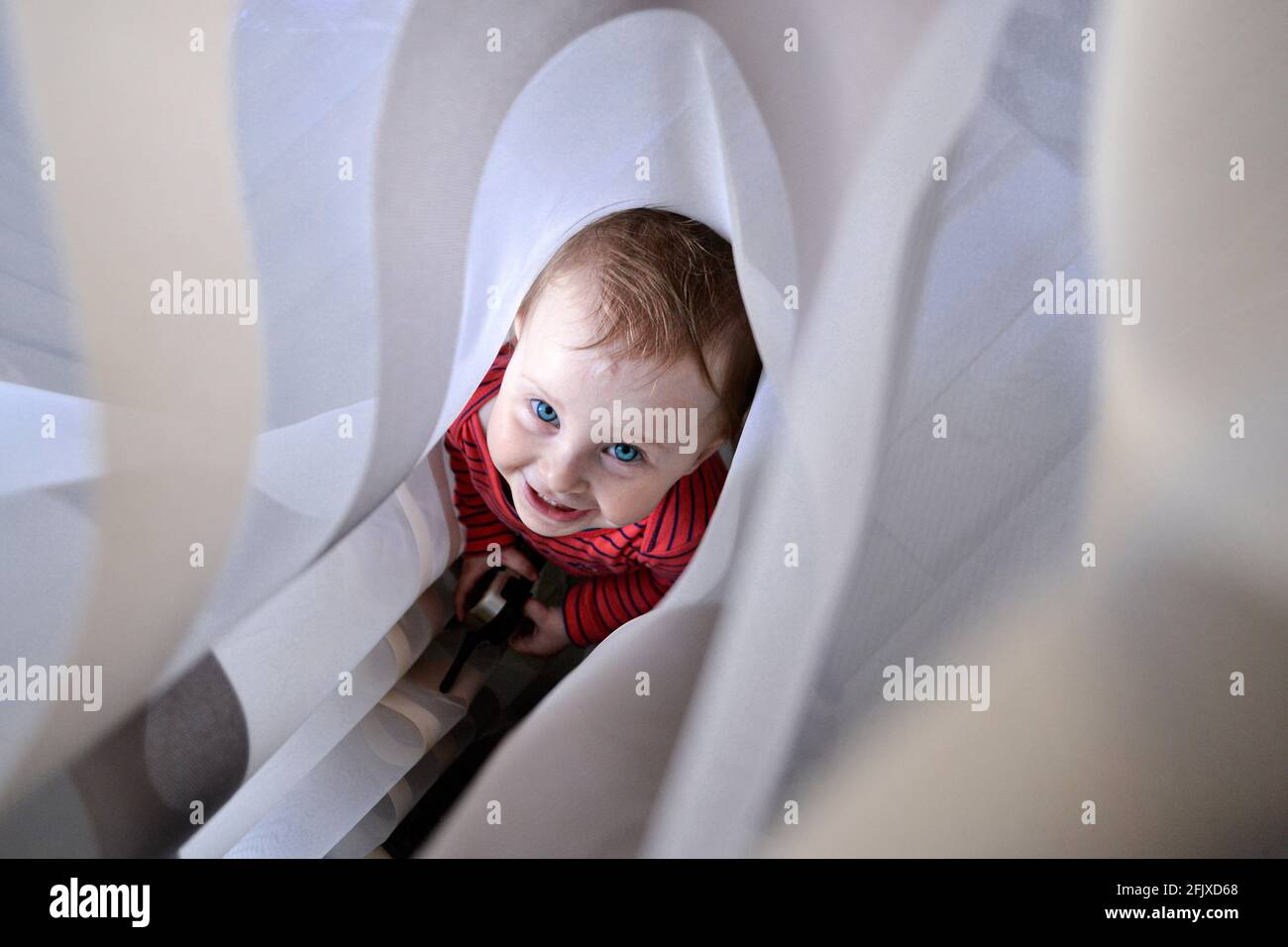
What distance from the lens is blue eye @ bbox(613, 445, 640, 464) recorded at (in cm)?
60

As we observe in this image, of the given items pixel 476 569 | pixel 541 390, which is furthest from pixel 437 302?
pixel 476 569

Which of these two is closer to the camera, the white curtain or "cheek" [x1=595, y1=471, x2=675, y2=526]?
the white curtain

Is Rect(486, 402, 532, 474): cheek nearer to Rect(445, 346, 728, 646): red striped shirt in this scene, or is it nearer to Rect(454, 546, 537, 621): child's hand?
Rect(445, 346, 728, 646): red striped shirt

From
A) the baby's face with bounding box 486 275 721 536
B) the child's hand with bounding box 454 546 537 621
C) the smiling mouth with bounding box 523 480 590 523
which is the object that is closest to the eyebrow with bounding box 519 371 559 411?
the baby's face with bounding box 486 275 721 536

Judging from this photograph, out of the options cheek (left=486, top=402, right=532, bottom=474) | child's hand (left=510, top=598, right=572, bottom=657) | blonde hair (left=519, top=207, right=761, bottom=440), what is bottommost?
child's hand (left=510, top=598, right=572, bottom=657)

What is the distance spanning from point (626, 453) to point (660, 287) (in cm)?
11

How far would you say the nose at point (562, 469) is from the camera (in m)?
0.58

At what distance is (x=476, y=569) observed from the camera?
821 millimetres

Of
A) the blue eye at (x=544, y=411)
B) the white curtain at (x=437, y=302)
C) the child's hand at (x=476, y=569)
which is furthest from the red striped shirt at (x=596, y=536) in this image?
the white curtain at (x=437, y=302)

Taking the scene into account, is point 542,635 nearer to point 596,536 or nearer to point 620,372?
point 596,536

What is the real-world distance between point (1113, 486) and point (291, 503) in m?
0.38

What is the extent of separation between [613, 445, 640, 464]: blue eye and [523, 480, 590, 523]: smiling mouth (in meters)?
0.09

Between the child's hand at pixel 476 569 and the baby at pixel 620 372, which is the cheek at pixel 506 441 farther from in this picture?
the child's hand at pixel 476 569
